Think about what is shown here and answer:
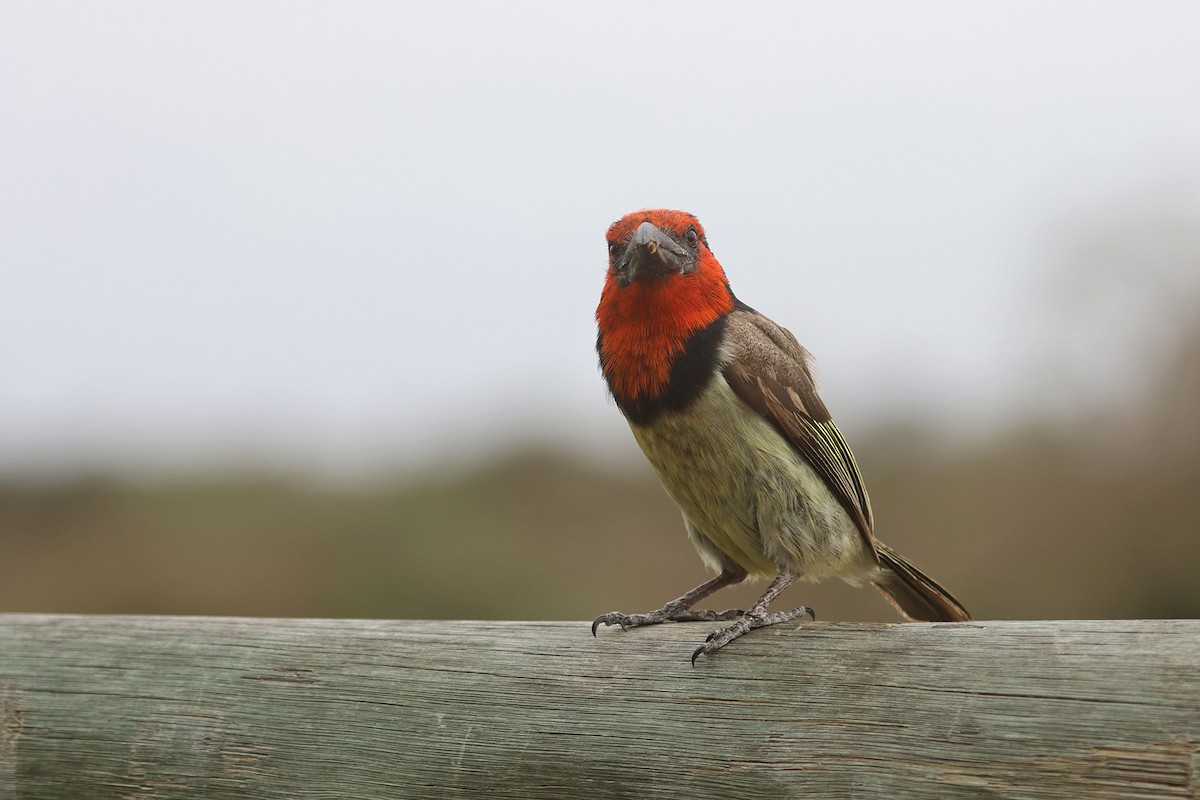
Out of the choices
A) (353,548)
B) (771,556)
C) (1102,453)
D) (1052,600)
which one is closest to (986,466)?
(1102,453)

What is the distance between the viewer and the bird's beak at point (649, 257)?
321 centimetres

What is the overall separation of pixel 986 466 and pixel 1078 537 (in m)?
1.49

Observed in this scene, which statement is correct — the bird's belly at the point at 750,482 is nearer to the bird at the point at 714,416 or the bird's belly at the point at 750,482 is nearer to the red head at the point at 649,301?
the bird at the point at 714,416

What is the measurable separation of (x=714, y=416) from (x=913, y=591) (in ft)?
3.05

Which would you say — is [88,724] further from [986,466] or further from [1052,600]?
[986,466]

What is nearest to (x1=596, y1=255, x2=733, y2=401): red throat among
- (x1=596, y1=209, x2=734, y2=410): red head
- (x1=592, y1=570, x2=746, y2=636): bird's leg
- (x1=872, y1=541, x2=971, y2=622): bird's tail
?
(x1=596, y1=209, x2=734, y2=410): red head

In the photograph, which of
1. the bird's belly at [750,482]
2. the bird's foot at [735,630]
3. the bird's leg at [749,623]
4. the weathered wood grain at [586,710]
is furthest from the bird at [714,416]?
the weathered wood grain at [586,710]

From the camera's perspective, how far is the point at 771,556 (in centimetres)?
330

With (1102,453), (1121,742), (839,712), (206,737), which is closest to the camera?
(1121,742)

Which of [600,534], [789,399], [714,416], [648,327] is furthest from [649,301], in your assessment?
[600,534]

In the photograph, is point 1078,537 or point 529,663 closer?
point 529,663

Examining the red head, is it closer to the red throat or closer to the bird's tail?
the red throat

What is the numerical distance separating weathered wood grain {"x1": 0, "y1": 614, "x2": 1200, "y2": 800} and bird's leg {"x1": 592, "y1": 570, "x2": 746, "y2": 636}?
0.86ft

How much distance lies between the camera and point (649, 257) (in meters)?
3.21
